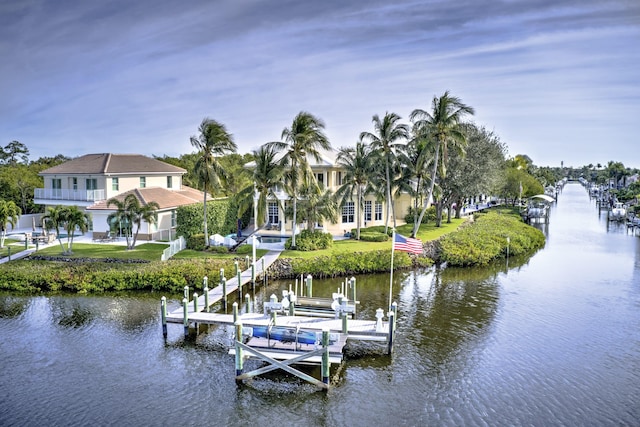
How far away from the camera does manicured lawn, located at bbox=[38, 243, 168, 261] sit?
34.3 m

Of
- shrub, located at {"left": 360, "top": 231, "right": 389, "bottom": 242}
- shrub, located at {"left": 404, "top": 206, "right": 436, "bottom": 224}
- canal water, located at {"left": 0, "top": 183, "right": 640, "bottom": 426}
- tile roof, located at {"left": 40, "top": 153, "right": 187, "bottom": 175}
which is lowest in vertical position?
canal water, located at {"left": 0, "top": 183, "right": 640, "bottom": 426}

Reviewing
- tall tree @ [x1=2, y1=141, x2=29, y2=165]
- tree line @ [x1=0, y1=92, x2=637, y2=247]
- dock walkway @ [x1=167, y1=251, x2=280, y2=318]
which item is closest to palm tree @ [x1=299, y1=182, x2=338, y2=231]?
tree line @ [x1=0, y1=92, x2=637, y2=247]

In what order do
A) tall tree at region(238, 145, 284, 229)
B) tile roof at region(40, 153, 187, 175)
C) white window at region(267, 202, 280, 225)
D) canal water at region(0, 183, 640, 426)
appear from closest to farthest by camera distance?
canal water at region(0, 183, 640, 426), tall tree at region(238, 145, 284, 229), tile roof at region(40, 153, 187, 175), white window at region(267, 202, 280, 225)

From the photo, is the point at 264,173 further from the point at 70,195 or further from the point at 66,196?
the point at 66,196

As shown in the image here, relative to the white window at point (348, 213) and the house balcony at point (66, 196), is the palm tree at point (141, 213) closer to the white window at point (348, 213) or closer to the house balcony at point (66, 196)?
the house balcony at point (66, 196)

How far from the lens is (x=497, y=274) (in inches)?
1438

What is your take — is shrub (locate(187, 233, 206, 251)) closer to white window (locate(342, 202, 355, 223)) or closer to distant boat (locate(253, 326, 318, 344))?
white window (locate(342, 202, 355, 223))

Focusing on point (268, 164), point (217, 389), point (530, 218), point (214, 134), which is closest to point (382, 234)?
point (268, 164)

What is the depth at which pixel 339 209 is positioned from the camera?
43000 mm

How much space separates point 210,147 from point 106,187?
13.6m

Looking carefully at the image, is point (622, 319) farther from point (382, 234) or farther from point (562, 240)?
point (562, 240)

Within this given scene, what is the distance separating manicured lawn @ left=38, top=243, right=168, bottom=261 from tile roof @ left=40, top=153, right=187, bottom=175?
855 cm

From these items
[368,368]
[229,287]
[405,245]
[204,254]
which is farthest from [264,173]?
[368,368]

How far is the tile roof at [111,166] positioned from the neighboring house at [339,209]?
389 inches
